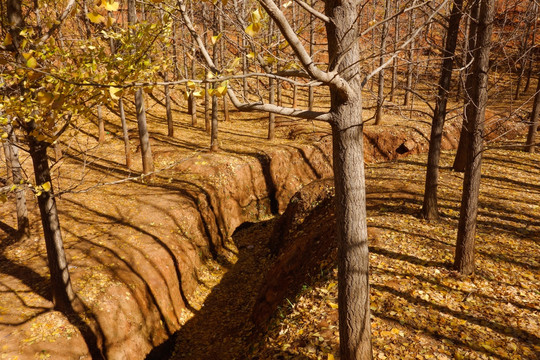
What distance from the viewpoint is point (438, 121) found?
26.5 feet

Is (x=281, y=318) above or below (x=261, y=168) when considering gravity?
below

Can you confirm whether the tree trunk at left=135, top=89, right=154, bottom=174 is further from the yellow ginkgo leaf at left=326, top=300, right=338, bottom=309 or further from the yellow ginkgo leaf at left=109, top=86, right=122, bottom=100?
the yellow ginkgo leaf at left=109, top=86, right=122, bottom=100

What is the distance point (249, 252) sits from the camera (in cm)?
1256

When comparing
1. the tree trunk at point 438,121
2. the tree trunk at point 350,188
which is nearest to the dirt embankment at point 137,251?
the tree trunk at point 350,188

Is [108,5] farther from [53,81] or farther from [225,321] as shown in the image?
[225,321]

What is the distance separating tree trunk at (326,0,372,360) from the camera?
3.13 m

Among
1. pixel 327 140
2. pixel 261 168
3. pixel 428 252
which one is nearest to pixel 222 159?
pixel 261 168

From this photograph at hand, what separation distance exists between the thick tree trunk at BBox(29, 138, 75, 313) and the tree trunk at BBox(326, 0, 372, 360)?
4.70 m

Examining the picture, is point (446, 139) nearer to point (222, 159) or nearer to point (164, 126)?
point (222, 159)

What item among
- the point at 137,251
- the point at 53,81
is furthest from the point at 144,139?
the point at 53,81

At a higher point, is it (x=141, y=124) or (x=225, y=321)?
(x=141, y=124)

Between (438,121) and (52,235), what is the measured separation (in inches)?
339

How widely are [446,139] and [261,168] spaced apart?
38.1ft

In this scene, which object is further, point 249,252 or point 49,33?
point 249,252
